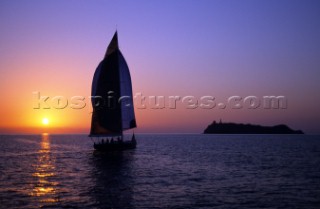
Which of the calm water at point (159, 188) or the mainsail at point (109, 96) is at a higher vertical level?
the mainsail at point (109, 96)

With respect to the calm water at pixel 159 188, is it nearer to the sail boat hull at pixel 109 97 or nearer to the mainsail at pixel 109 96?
the sail boat hull at pixel 109 97

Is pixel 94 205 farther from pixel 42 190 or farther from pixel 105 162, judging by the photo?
pixel 105 162

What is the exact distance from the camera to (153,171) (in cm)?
4706

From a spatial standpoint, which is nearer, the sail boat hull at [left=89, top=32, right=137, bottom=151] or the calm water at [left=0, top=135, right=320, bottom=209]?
the calm water at [left=0, top=135, right=320, bottom=209]

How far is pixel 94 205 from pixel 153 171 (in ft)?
68.3

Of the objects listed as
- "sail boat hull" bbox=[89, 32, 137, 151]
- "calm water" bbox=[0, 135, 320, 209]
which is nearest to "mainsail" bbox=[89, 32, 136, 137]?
"sail boat hull" bbox=[89, 32, 137, 151]

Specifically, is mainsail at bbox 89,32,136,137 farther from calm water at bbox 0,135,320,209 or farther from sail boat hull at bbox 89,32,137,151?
calm water at bbox 0,135,320,209

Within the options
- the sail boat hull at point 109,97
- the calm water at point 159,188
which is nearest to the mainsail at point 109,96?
the sail boat hull at point 109,97

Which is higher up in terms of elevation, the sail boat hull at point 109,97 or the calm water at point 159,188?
the sail boat hull at point 109,97

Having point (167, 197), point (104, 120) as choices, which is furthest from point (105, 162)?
point (167, 197)

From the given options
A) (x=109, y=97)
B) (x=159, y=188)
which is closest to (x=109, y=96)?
(x=109, y=97)

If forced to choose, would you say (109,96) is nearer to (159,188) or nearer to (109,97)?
(109,97)

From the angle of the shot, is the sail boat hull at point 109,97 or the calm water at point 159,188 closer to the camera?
the calm water at point 159,188

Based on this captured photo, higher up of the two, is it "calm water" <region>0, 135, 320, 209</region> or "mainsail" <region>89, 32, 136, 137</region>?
"mainsail" <region>89, 32, 136, 137</region>
